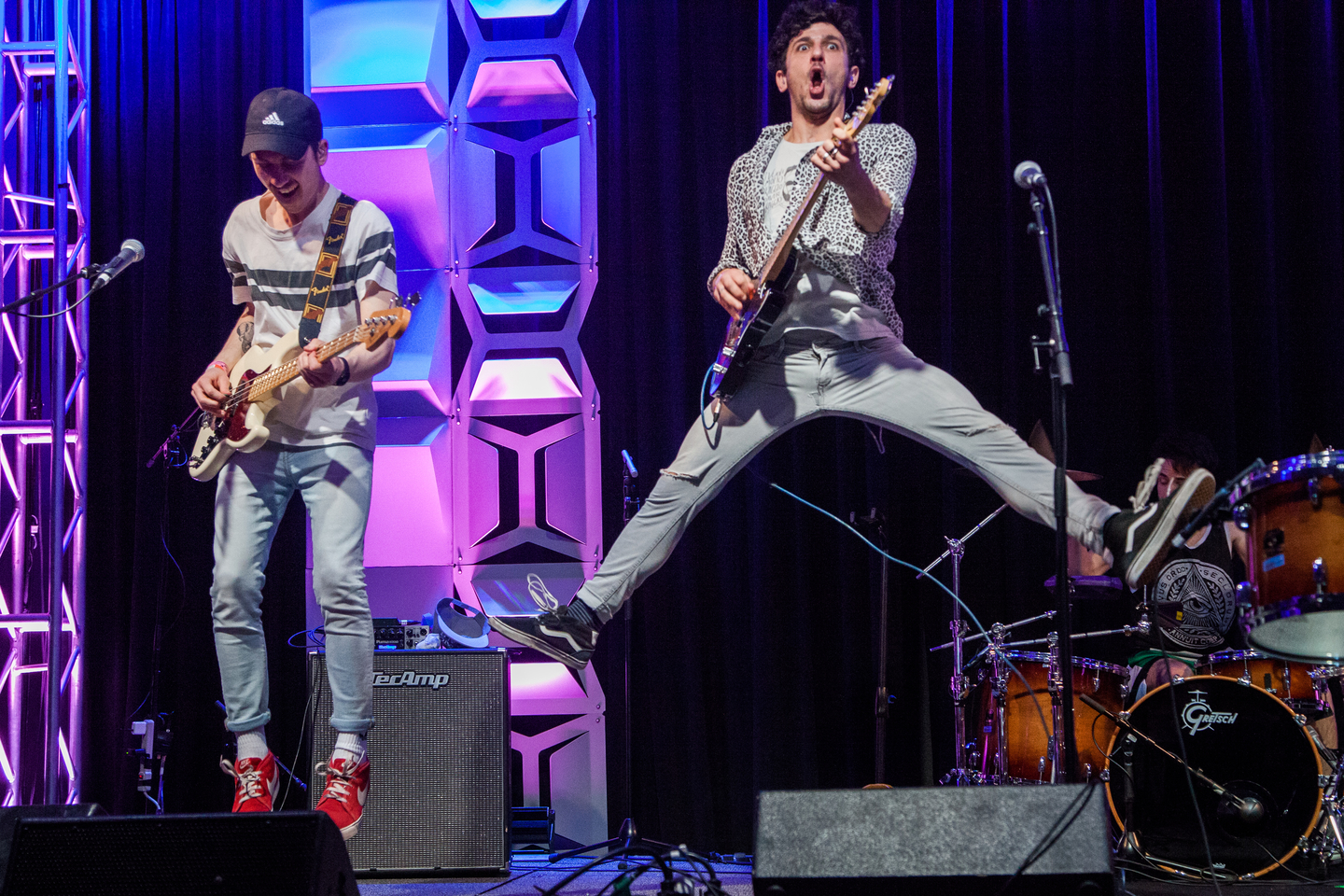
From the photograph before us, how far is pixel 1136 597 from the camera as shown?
16.8 feet

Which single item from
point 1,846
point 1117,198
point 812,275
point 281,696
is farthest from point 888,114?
point 1,846

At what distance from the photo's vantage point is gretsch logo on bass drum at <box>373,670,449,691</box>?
4395 millimetres

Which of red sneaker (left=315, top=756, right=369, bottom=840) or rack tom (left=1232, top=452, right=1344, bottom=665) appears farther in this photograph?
red sneaker (left=315, top=756, right=369, bottom=840)

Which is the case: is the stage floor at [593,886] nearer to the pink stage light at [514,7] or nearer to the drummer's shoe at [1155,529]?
the drummer's shoe at [1155,529]

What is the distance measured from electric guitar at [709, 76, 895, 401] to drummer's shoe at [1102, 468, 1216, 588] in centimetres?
118

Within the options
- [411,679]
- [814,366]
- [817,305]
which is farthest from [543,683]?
[817,305]

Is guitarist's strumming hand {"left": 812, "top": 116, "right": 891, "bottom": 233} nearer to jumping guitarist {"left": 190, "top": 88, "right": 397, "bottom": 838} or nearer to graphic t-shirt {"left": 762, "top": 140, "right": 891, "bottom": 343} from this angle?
graphic t-shirt {"left": 762, "top": 140, "right": 891, "bottom": 343}

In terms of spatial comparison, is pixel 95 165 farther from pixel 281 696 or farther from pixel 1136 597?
pixel 1136 597

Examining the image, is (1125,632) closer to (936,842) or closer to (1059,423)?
(1059,423)

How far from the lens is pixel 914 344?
5414mm

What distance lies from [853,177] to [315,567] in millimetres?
2079

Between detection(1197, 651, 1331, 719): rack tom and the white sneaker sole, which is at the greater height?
the white sneaker sole

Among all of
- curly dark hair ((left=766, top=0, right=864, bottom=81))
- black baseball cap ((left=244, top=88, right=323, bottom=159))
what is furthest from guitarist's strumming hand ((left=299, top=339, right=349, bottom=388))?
curly dark hair ((left=766, top=0, right=864, bottom=81))

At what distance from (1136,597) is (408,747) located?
9.93 ft
